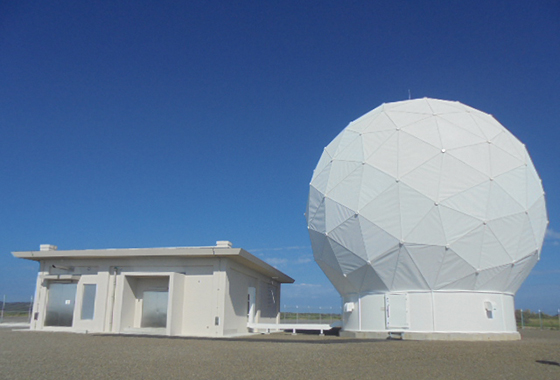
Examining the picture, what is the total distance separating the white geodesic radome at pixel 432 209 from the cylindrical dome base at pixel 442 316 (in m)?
0.34

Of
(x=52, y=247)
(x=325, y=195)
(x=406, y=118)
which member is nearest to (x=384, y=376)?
(x=325, y=195)

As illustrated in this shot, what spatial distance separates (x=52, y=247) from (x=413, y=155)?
17520 millimetres

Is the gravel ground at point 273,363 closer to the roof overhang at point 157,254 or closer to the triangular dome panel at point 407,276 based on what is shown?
the triangular dome panel at point 407,276

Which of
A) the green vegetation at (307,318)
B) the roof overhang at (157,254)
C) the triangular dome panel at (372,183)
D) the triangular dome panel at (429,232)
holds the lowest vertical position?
the green vegetation at (307,318)

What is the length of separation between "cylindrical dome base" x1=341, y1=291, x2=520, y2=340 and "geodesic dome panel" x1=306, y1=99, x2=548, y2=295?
388mm

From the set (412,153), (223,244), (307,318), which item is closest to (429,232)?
(412,153)

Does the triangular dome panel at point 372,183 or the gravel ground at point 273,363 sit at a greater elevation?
the triangular dome panel at point 372,183

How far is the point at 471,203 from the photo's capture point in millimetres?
16141

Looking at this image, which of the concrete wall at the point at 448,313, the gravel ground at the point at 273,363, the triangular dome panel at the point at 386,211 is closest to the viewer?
the gravel ground at the point at 273,363

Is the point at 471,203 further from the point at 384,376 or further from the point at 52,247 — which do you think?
the point at 52,247

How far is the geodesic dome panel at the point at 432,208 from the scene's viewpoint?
52.9ft

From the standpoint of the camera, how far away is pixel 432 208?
16.0 meters

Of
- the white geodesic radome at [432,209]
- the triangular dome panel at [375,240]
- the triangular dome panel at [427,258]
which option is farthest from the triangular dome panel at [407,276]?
the triangular dome panel at [375,240]

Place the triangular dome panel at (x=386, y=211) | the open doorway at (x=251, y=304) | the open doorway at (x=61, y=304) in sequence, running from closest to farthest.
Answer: the triangular dome panel at (x=386, y=211)
the open doorway at (x=61, y=304)
the open doorway at (x=251, y=304)
